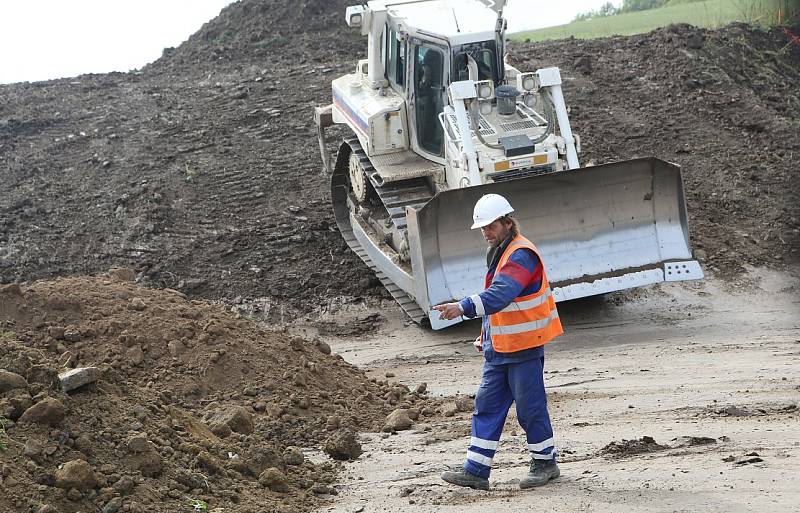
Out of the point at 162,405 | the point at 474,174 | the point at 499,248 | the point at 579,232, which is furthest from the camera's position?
the point at 579,232

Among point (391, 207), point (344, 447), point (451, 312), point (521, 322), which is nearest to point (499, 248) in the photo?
point (521, 322)

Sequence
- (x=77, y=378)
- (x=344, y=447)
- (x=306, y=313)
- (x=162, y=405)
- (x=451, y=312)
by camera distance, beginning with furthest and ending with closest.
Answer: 1. (x=306, y=313)
2. (x=344, y=447)
3. (x=162, y=405)
4. (x=77, y=378)
5. (x=451, y=312)

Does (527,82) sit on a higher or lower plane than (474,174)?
higher

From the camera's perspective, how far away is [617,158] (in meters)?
14.4

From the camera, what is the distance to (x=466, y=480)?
6375 millimetres

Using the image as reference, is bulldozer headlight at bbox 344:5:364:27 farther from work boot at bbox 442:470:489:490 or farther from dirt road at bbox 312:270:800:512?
work boot at bbox 442:470:489:490

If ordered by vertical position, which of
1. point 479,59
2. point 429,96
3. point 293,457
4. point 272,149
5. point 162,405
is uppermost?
point 479,59

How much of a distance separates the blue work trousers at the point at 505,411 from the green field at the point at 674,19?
40.8 ft

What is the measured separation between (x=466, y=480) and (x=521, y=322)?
0.93 metres

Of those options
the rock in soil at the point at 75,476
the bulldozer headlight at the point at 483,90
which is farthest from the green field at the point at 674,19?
the rock in soil at the point at 75,476

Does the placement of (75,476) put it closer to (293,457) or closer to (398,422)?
(293,457)

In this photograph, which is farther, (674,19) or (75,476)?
(674,19)

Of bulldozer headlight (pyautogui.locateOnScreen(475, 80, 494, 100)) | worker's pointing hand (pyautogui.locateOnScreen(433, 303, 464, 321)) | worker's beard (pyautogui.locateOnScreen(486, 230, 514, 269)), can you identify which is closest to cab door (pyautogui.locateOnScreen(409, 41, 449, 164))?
bulldozer headlight (pyautogui.locateOnScreen(475, 80, 494, 100))

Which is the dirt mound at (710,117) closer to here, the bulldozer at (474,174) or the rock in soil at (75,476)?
the bulldozer at (474,174)
